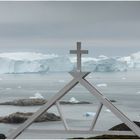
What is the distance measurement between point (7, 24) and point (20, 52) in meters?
0.29

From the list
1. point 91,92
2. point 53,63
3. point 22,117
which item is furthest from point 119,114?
point 22,117

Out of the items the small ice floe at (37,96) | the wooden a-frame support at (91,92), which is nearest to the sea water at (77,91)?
the small ice floe at (37,96)

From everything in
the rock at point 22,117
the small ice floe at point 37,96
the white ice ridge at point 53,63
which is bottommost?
the rock at point 22,117

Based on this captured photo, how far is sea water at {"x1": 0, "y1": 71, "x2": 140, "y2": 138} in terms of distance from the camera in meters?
4.13

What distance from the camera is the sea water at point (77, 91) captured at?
413 cm

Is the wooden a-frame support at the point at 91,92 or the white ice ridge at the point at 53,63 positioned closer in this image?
the wooden a-frame support at the point at 91,92

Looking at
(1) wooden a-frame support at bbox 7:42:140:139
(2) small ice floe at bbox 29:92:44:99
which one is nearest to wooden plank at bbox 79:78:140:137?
(1) wooden a-frame support at bbox 7:42:140:139

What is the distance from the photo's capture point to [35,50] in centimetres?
421

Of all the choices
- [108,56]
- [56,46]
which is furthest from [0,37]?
[108,56]

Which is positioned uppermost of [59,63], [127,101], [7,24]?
[7,24]

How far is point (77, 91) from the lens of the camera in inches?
164

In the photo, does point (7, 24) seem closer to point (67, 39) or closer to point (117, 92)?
point (67, 39)

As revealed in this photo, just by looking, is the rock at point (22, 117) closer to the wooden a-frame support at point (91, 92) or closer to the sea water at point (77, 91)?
the sea water at point (77, 91)

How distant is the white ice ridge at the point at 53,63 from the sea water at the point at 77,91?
0.17 ft
